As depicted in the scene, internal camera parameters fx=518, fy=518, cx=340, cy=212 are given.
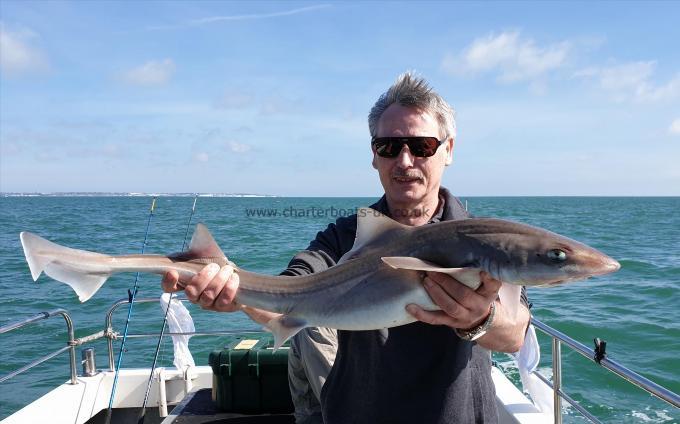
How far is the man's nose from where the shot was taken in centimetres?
329

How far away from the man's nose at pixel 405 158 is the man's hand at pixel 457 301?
2.77ft

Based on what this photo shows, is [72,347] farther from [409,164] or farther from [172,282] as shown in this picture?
[409,164]

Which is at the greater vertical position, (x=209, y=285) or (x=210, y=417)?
(x=209, y=285)

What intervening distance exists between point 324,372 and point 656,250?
32.6m

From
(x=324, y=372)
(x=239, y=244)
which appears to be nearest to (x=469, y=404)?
(x=324, y=372)

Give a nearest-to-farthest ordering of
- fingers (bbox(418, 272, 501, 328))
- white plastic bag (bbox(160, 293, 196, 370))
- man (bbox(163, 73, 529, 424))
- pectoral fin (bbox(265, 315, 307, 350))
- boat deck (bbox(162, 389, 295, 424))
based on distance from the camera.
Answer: fingers (bbox(418, 272, 501, 328)), man (bbox(163, 73, 529, 424)), pectoral fin (bbox(265, 315, 307, 350)), boat deck (bbox(162, 389, 295, 424)), white plastic bag (bbox(160, 293, 196, 370))

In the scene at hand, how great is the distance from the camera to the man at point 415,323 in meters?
2.76

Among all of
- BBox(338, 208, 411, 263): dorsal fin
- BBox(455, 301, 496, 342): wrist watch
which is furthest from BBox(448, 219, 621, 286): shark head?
BBox(338, 208, 411, 263): dorsal fin

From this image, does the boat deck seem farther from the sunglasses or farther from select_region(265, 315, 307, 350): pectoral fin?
the sunglasses

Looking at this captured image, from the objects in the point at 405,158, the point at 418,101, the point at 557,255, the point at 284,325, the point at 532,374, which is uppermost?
the point at 418,101

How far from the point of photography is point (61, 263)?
9.14 ft

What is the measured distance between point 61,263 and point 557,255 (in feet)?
8.42

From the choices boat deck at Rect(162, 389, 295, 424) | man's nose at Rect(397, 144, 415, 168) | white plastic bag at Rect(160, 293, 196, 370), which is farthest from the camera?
white plastic bag at Rect(160, 293, 196, 370)

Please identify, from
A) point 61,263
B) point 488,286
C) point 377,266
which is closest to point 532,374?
point 488,286
